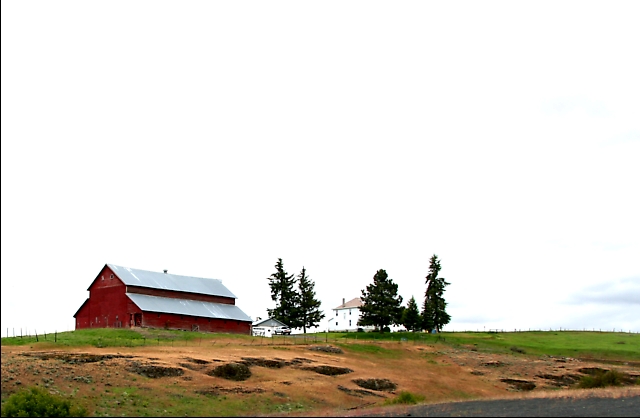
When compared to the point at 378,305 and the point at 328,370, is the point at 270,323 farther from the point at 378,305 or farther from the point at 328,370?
the point at 328,370

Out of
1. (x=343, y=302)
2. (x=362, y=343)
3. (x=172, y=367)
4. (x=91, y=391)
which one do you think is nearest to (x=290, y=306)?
(x=362, y=343)

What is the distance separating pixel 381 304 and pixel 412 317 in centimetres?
551

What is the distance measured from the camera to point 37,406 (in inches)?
1574

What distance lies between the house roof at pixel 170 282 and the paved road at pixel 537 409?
55487mm

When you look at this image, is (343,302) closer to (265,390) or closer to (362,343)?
(362,343)

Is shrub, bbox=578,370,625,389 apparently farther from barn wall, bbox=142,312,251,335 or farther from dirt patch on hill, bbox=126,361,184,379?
barn wall, bbox=142,312,251,335

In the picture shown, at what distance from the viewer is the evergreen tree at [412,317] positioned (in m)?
109

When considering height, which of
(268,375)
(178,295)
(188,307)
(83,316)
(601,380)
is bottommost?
(601,380)

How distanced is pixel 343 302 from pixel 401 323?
176ft

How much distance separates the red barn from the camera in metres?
86.1

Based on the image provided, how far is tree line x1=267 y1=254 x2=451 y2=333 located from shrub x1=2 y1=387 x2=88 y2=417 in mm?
70758

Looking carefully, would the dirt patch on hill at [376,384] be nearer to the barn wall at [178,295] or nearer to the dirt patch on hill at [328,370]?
the dirt patch on hill at [328,370]

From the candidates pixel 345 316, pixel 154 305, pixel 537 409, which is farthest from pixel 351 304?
pixel 537 409

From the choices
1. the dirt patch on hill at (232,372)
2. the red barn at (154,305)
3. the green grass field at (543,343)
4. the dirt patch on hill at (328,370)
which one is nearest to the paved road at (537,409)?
the dirt patch on hill at (232,372)
